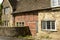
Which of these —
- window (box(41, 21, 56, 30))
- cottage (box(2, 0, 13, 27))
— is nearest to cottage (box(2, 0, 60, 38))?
window (box(41, 21, 56, 30))

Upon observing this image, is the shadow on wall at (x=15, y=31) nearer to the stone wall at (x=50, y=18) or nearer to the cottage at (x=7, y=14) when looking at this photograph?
the stone wall at (x=50, y=18)

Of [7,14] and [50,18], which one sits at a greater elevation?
[7,14]

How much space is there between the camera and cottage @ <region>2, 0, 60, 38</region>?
23228 mm

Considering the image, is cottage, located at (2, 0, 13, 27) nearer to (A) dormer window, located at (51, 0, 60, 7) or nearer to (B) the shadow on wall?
(B) the shadow on wall

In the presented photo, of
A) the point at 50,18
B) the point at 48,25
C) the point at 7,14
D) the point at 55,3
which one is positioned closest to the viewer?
the point at 55,3

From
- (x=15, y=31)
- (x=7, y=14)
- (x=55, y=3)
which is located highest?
(x=55, y=3)

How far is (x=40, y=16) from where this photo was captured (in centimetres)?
2533

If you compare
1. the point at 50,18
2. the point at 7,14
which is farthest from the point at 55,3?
the point at 7,14

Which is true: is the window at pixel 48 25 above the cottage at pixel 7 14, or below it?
below

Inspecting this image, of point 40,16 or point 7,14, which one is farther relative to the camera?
point 7,14

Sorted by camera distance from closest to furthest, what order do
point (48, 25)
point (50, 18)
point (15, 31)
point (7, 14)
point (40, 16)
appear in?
1. point (50, 18)
2. point (48, 25)
3. point (40, 16)
4. point (15, 31)
5. point (7, 14)

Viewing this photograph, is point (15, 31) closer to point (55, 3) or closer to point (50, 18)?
point (50, 18)

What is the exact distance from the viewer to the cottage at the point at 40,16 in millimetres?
23228

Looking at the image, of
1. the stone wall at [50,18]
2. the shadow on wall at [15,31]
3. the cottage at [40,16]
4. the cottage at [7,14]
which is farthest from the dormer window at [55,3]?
the cottage at [7,14]
